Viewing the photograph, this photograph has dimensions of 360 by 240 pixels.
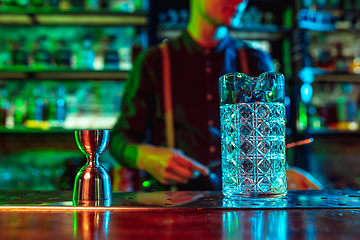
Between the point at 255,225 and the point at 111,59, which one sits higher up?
the point at 111,59

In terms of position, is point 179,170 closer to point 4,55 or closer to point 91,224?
point 91,224

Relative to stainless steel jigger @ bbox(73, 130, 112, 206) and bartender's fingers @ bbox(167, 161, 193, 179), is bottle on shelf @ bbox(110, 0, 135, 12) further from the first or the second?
stainless steel jigger @ bbox(73, 130, 112, 206)

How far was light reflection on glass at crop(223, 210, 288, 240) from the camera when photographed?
0.36 metres

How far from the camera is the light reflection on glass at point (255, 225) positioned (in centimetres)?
36

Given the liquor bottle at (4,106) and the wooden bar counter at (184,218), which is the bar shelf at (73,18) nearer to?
the liquor bottle at (4,106)

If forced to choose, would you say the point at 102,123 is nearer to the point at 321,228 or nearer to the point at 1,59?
the point at 1,59

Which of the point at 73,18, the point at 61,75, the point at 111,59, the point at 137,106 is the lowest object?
the point at 137,106

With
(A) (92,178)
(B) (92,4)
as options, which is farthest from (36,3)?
(A) (92,178)

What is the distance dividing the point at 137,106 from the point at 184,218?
94 centimetres

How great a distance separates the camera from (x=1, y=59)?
252cm

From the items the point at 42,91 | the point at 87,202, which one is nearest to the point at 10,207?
the point at 87,202

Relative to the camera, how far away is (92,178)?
0.59 metres

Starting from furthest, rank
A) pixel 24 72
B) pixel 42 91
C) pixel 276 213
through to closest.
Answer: pixel 42 91, pixel 24 72, pixel 276 213

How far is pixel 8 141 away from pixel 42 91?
0.49m
